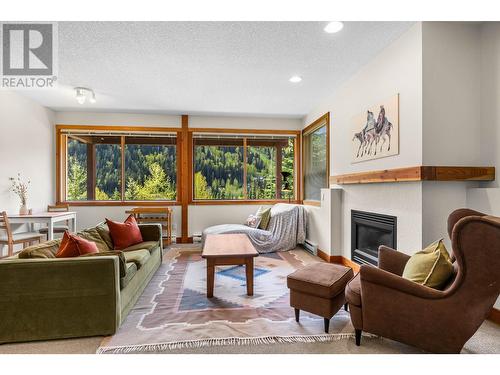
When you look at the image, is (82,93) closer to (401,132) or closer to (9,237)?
(9,237)

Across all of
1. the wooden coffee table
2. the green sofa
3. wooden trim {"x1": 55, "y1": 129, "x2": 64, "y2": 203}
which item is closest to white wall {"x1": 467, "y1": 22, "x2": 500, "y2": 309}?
the wooden coffee table

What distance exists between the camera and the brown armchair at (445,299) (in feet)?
4.96

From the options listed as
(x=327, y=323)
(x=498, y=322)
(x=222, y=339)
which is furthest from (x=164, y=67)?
(x=498, y=322)

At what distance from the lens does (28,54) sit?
2883mm

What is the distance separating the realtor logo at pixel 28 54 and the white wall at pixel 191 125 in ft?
5.28

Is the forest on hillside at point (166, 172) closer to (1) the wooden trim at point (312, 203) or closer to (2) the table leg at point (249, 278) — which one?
(1) the wooden trim at point (312, 203)

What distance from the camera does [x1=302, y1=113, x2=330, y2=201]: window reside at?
182 inches

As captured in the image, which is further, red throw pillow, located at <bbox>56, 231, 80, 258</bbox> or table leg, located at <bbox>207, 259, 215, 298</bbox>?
table leg, located at <bbox>207, 259, 215, 298</bbox>

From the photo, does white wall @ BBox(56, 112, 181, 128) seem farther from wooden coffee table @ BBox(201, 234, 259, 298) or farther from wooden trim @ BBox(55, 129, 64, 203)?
wooden coffee table @ BBox(201, 234, 259, 298)

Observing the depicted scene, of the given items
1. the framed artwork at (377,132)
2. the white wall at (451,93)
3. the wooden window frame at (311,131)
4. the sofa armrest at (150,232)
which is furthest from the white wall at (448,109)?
the sofa armrest at (150,232)

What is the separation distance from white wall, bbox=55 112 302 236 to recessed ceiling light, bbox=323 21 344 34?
3280 mm

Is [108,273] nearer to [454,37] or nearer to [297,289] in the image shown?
[297,289]

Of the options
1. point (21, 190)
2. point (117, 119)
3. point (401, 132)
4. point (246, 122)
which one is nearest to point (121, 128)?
point (117, 119)

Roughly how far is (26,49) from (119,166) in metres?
2.99
